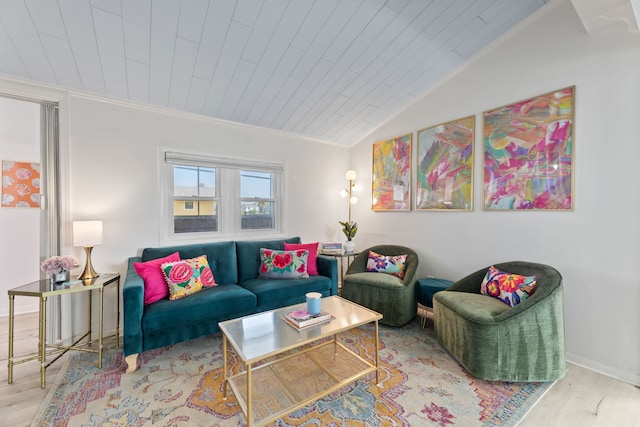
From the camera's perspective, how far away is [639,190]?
184cm

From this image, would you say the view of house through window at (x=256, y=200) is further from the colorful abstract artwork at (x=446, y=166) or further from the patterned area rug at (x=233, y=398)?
the colorful abstract artwork at (x=446, y=166)

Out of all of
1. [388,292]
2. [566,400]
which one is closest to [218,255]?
[388,292]

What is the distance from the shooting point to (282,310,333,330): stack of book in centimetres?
173

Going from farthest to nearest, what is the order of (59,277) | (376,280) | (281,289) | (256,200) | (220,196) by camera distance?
(256,200), (220,196), (376,280), (281,289), (59,277)

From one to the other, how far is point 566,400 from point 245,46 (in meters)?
3.43

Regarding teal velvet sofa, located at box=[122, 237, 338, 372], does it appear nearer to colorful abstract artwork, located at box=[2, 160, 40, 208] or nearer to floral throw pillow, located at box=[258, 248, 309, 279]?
floral throw pillow, located at box=[258, 248, 309, 279]

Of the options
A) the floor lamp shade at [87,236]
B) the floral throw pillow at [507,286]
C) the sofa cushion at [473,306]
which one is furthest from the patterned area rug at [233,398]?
the floor lamp shade at [87,236]

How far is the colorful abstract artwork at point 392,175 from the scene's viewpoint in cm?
340

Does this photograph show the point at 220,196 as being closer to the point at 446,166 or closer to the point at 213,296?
the point at 213,296

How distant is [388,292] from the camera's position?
270 cm

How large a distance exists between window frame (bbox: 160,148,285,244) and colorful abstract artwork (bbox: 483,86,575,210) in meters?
2.48

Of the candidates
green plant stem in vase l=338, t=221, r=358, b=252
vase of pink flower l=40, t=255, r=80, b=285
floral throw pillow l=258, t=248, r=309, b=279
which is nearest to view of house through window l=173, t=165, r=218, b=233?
floral throw pillow l=258, t=248, r=309, b=279

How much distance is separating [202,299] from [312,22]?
2466 millimetres

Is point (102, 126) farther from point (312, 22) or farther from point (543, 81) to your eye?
point (543, 81)
